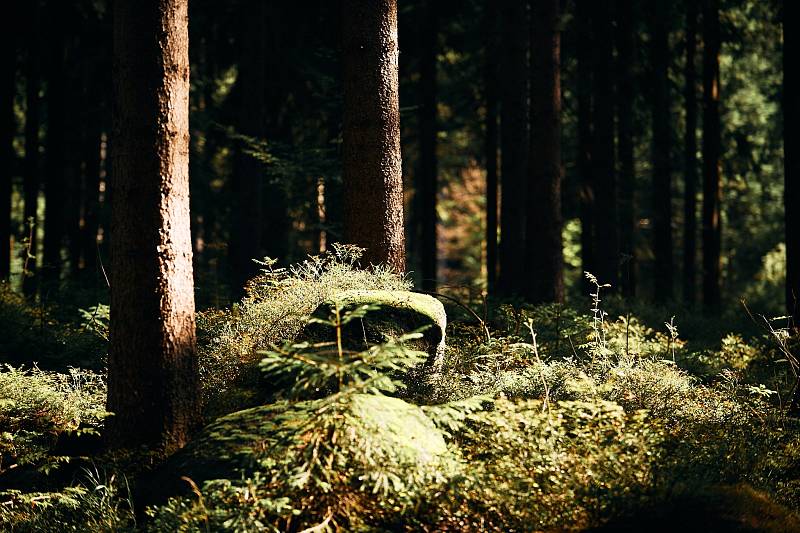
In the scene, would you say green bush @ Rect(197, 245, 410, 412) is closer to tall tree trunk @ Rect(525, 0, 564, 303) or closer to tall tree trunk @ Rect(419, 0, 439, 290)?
tall tree trunk @ Rect(525, 0, 564, 303)

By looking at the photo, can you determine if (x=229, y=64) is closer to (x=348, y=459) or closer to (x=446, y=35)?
(x=446, y=35)

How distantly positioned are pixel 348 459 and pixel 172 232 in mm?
2929

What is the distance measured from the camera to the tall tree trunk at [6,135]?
652 inches

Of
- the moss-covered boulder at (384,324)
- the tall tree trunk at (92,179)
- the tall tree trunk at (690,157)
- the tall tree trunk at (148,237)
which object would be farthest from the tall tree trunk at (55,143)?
the tall tree trunk at (690,157)

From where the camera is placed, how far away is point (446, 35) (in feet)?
74.6

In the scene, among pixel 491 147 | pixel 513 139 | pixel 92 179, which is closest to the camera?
pixel 513 139

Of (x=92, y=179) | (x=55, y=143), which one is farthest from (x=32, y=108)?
(x=92, y=179)

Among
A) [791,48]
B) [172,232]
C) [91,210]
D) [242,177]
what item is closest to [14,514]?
[172,232]

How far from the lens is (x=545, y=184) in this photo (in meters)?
13.3

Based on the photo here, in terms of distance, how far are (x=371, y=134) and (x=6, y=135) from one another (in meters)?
10.9

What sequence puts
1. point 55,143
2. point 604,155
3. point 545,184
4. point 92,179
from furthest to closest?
point 92,179 → point 55,143 → point 604,155 → point 545,184

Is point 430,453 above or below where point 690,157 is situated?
below

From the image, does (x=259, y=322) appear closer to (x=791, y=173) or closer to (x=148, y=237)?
(x=148, y=237)

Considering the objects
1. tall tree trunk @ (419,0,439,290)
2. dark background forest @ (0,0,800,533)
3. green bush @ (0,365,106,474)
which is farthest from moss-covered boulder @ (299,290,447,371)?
tall tree trunk @ (419,0,439,290)
